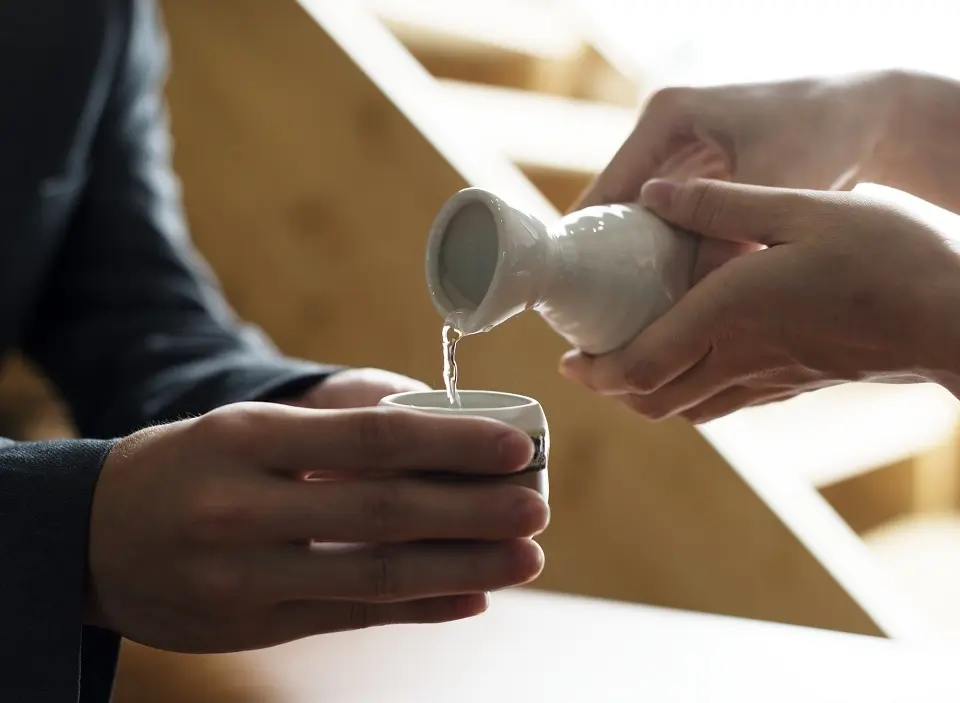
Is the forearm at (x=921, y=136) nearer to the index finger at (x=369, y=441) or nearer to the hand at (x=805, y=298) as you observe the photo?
the hand at (x=805, y=298)

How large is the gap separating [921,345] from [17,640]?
593 mm

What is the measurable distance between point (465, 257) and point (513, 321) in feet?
1.99

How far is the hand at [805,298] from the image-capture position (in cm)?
66

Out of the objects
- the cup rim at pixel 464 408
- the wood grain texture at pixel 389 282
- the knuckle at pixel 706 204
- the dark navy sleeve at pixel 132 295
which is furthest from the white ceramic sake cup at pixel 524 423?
the wood grain texture at pixel 389 282

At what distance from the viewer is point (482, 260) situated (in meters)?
0.66

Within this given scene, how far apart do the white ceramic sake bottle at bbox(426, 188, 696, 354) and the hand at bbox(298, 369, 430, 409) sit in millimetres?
147

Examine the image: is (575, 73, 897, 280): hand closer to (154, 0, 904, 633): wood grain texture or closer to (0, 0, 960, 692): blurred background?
(0, 0, 960, 692): blurred background

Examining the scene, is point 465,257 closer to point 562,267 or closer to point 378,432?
point 562,267

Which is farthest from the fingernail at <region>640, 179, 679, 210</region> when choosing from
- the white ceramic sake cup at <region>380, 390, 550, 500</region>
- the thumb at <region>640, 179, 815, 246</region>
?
the white ceramic sake cup at <region>380, 390, 550, 500</region>

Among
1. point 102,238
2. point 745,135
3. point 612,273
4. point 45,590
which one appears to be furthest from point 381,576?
point 102,238

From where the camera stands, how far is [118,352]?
112 cm

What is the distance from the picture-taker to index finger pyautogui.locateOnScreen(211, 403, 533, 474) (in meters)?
0.52

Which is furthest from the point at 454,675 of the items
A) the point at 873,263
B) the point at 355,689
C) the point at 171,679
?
the point at 873,263

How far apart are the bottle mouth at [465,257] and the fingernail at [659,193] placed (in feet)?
0.55
